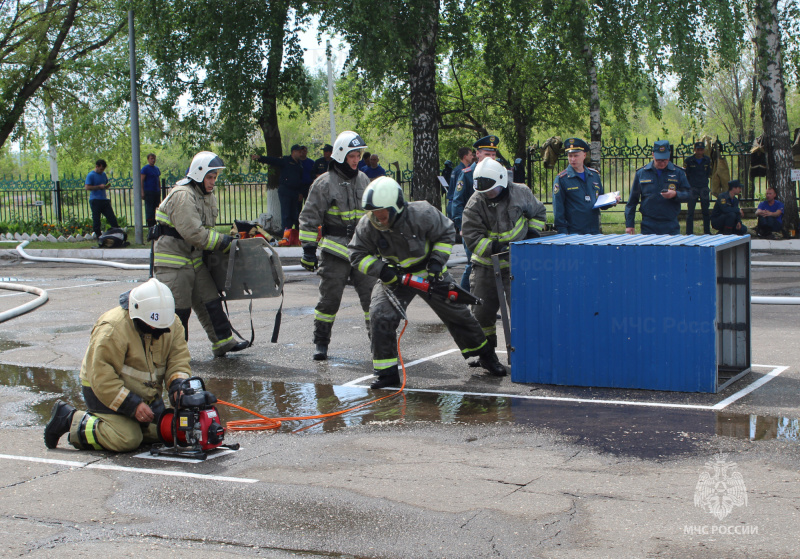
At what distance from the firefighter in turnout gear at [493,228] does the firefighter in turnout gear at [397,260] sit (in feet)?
1.45

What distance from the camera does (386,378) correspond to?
7.11 m

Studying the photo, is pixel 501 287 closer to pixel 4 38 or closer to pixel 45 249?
pixel 45 249

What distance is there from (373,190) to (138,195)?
13.9m

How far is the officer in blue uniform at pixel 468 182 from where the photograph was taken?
364 inches

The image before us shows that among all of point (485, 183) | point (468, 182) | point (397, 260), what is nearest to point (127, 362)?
point (397, 260)

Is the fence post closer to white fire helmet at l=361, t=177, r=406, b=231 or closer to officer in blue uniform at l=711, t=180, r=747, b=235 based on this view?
officer in blue uniform at l=711, t=180, r=747, b=235

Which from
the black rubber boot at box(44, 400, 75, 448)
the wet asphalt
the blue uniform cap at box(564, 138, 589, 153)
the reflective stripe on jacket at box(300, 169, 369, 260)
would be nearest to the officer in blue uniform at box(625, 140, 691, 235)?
the blue uniform cap at box(564, 138, 589, 153)

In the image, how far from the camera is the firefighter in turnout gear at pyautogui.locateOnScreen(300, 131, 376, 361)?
8.17 m

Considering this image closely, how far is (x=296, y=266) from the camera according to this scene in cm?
1564

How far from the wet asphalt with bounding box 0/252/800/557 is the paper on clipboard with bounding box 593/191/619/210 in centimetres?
208

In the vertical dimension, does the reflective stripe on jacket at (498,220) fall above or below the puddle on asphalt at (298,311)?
above

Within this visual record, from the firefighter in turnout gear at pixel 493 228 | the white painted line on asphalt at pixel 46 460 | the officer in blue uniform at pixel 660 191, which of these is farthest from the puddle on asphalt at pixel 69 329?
the officer in blue uniform at pixel 660 191

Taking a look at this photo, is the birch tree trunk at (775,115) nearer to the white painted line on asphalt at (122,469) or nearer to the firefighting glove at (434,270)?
the firefighting glove at (434,270)

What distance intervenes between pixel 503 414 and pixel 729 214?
1109 centimetres
